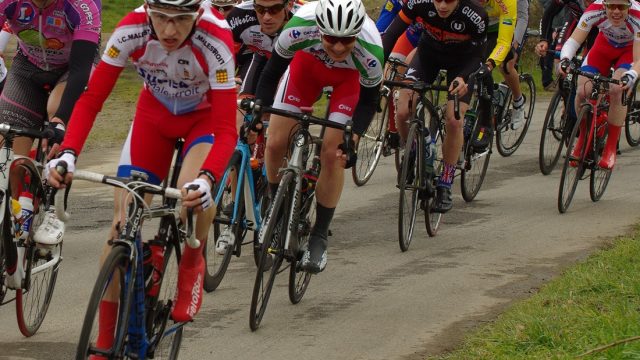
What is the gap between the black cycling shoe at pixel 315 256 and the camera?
7.81 meters

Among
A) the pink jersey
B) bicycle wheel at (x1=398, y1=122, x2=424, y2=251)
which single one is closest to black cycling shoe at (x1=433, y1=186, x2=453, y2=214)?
bicycle wheel at (x1=398, y1=122, x2=424, y2=251)

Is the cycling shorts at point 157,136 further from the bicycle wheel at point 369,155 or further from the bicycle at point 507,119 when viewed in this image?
the bicycle at point 507,119

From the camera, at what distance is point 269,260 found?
8.35 metres

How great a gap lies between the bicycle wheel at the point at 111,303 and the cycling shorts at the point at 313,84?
3130 mm

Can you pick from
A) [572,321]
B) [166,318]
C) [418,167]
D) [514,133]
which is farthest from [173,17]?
[514,133]

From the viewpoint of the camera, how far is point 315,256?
789 centimetres

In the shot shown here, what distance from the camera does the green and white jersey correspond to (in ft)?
26.1

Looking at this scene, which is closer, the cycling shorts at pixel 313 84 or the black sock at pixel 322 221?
the black sock at pixel 322 221

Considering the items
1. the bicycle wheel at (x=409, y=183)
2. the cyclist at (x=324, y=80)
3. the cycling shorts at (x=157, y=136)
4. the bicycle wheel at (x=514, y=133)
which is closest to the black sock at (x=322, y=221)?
the cyclist at (x=324, y=80)

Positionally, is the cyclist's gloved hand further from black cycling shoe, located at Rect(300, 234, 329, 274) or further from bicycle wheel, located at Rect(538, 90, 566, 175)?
bicycle wheel, located at Rect(538, 90, 566, 175)

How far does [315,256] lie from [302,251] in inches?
4.1

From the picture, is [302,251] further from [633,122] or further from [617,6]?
[633,122]

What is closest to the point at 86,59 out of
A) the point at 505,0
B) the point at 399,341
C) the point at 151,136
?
the point at 151,136

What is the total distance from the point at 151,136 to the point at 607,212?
584 centimetres
